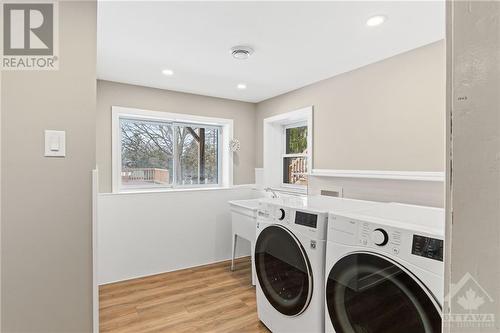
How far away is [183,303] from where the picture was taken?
234 centimetres

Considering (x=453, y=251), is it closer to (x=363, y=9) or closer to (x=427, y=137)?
(x=363, y=9)

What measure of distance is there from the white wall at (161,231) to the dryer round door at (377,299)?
2.06 meters

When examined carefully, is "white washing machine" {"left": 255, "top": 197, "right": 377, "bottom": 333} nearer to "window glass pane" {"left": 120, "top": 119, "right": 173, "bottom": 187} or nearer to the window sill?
the window sill

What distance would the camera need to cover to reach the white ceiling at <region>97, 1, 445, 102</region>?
1.50 m

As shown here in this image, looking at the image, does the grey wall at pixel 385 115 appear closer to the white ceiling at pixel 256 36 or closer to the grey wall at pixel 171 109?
the white ceiling at pixel 256 36

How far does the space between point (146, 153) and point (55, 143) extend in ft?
6.69

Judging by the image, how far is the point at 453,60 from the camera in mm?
385

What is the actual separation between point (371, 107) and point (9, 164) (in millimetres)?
2445

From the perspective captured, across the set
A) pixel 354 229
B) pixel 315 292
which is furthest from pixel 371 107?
pixel 315 292

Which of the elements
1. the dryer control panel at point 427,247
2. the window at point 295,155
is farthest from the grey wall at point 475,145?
the window at point 295,155

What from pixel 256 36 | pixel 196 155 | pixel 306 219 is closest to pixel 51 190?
pixel 306 219

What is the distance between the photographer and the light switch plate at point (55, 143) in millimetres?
1113

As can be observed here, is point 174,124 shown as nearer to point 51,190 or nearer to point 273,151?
point 273,151

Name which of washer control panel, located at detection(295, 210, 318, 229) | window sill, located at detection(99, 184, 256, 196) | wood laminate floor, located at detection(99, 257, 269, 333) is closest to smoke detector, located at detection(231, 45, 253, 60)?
washer control panel, located at detection(295, 210, 318, 229)
